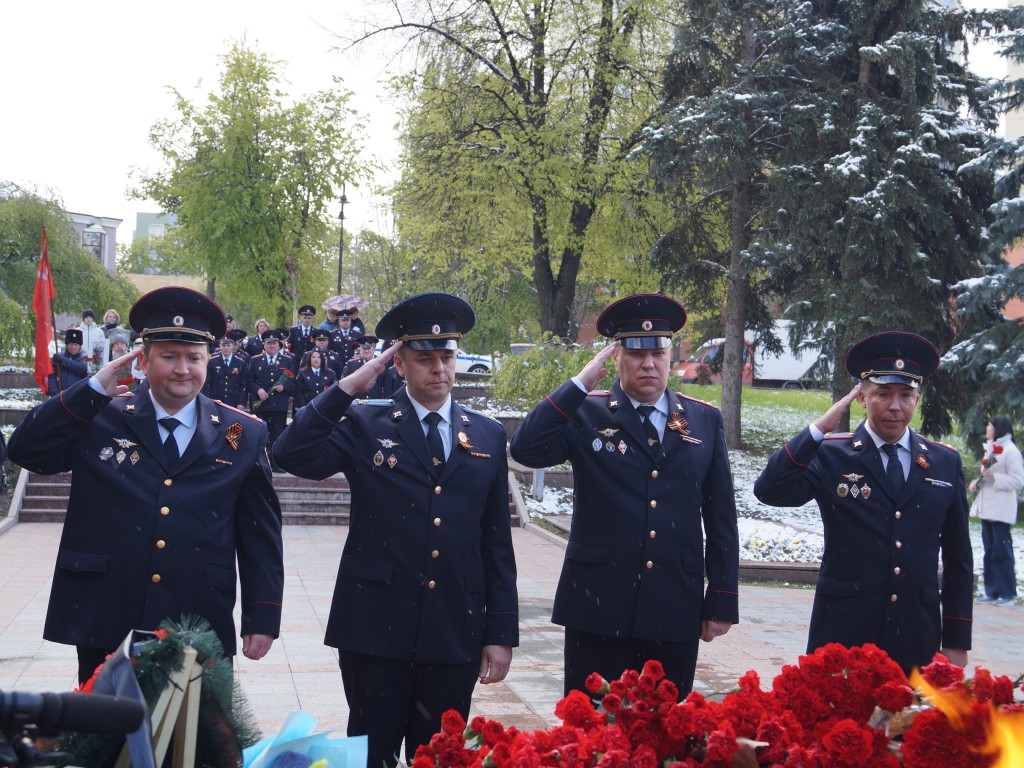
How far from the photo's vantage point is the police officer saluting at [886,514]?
4590 mm

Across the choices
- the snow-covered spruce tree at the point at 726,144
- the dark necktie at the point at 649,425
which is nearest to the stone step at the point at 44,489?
the snow-covered spruce tree at the point at 726,144

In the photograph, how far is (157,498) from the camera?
385 centimetres

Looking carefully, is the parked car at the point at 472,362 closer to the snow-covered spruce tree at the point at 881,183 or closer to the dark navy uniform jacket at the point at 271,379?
the snow-covered spruce tree at the point at 881,183

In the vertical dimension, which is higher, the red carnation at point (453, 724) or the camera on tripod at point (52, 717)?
the camera on tripod at point (52, 717)

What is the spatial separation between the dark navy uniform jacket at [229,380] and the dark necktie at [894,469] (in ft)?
51.2

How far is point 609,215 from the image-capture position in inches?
1038

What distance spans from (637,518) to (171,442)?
1.78 m

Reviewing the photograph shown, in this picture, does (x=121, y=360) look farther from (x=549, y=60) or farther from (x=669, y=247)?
(x=549, y=60)

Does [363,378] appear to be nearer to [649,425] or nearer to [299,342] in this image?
[649,425]

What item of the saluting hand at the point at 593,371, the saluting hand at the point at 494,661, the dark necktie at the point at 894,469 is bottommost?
the saluting hand at the point at 494,661

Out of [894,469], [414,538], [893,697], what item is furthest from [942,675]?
[894,469]

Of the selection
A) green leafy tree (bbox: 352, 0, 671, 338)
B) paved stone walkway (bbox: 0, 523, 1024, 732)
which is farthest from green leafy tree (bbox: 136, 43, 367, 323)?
paved stone walkway (bbox: 0, 523, 1024, 732)

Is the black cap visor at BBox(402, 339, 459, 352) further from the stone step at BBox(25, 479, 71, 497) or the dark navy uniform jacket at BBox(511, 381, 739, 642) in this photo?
the stone step at BBox(25, 479, 71, 497)

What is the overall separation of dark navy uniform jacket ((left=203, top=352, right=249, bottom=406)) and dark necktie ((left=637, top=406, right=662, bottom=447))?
1540 cm
